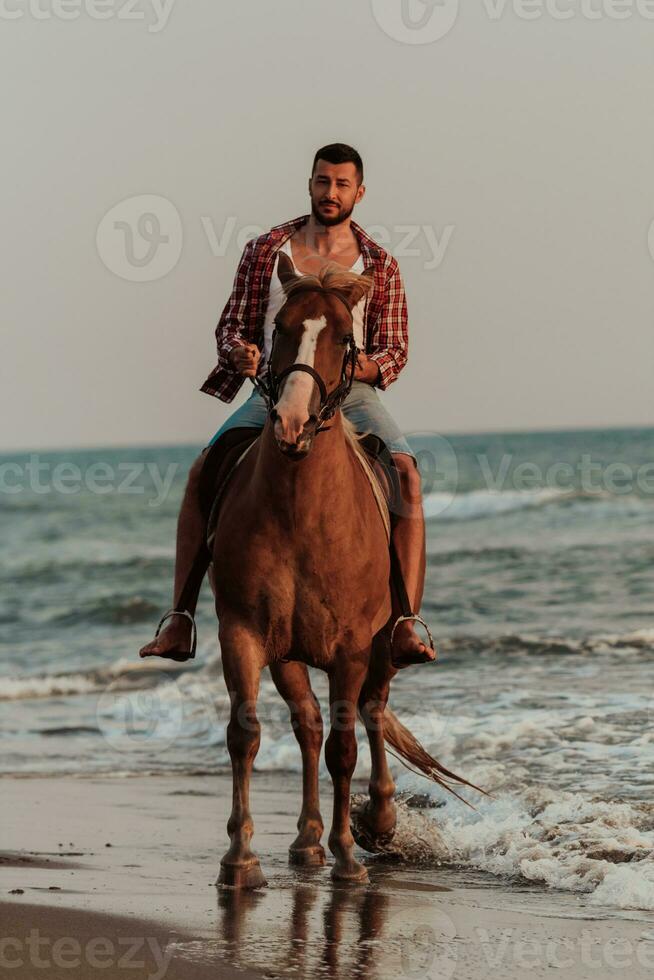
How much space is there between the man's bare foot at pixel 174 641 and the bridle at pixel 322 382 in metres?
1.28

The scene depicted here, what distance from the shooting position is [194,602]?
24.3 ft

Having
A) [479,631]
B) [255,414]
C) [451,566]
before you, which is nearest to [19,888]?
[255,414]

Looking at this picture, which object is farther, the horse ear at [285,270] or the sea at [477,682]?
the sea at [477,682]

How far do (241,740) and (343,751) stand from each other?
489mm

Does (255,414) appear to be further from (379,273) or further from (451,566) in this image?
(451,566)

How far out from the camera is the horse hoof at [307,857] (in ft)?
24.3

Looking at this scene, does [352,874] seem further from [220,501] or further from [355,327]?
[355,327]

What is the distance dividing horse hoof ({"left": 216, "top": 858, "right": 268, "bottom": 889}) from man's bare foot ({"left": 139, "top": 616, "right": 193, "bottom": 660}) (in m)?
1.04

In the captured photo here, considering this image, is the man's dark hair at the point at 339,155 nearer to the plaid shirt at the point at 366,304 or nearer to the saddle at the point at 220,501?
the plaid shirt at the point at 366,304

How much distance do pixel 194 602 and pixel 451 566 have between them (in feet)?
53.2

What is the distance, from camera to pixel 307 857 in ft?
24.3

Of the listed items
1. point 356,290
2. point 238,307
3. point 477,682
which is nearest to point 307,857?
point 238,307

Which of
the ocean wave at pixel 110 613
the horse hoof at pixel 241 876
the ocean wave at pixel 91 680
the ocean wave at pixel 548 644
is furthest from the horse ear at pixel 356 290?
the ocean wave at pixel 110 613

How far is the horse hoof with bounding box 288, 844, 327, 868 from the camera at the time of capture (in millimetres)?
7395
